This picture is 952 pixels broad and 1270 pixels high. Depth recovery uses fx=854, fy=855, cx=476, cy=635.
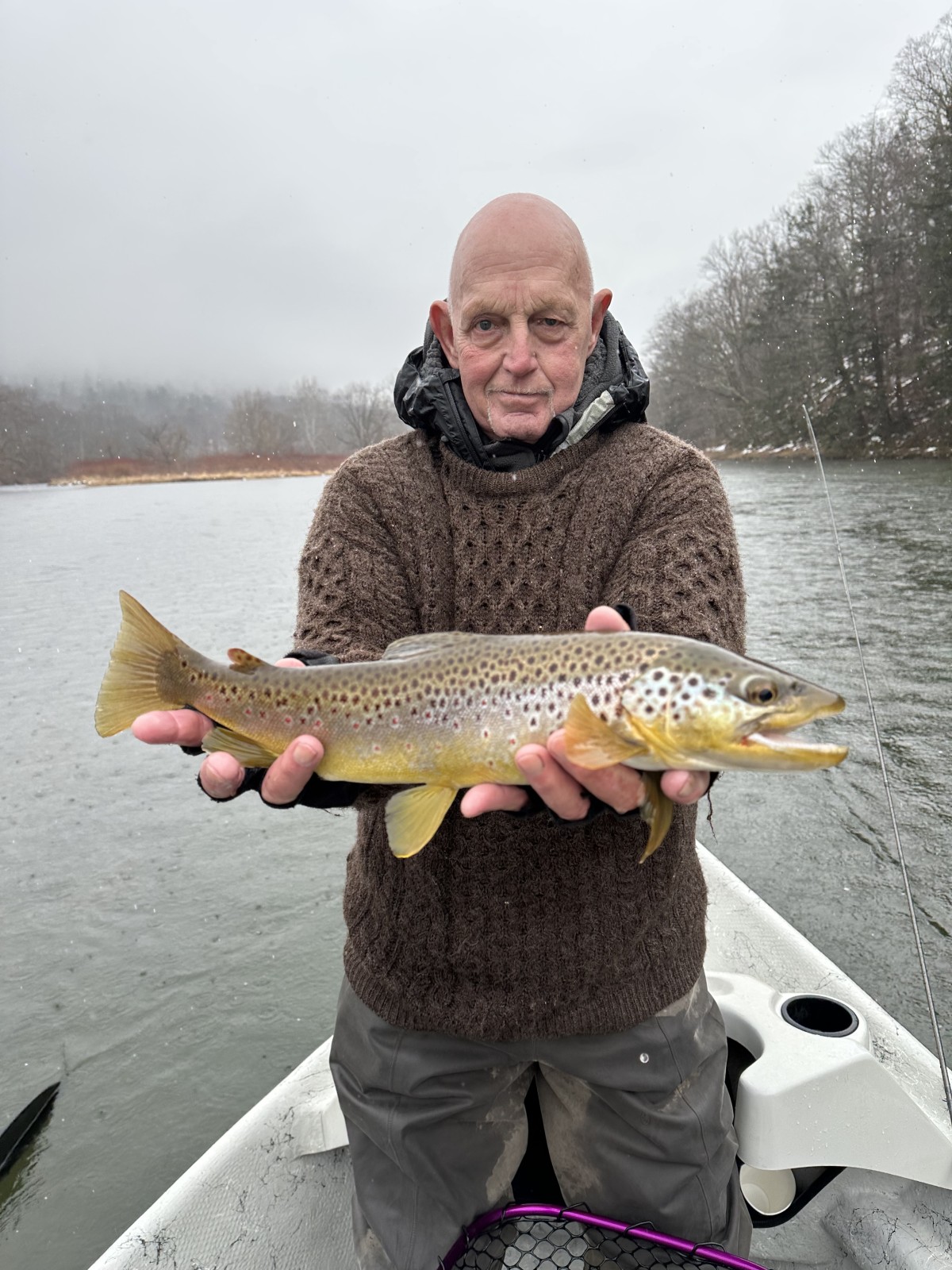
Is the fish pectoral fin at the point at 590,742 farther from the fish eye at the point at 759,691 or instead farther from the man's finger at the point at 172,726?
→ the man's finger at the point at 172,726

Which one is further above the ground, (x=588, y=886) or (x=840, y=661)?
(x=588, y=886)

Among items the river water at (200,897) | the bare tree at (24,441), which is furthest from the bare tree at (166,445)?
the river water at (200,897)

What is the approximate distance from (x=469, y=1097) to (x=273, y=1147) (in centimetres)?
113

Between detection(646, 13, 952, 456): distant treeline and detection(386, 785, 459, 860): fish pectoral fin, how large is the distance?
113 feet

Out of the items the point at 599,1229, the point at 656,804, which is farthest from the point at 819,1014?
the point at 656,804

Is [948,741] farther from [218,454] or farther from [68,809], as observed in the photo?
[218,454]

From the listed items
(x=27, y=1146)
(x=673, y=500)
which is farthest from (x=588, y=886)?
(x=27, y=1146)

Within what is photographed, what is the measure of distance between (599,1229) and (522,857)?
3.45ft

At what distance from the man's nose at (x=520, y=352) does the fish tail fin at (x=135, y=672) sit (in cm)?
132

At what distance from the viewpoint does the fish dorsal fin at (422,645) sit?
2.43m

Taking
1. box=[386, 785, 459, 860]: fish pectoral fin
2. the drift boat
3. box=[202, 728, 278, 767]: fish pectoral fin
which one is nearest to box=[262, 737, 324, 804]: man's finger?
box=[202, 728, 278, 767]: fish pectoral fin

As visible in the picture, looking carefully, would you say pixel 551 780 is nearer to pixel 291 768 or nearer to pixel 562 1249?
pixel 291 768

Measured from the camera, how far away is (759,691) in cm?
201

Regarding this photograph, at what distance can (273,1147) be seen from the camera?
125 inches
